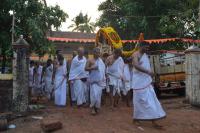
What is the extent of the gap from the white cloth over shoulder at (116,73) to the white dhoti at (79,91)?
1.06 metres

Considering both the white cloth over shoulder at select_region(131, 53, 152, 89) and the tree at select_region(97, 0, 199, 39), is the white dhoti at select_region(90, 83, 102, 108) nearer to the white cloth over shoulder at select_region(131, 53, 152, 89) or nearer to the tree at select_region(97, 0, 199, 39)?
the white cloth over shoulder at select_region(131, 53, 152, 89)

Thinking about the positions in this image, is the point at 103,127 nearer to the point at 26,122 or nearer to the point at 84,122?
the point at 84,122

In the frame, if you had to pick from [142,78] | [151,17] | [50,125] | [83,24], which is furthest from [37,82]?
[83,24]

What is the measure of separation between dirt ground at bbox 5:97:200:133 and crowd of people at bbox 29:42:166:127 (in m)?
0.31

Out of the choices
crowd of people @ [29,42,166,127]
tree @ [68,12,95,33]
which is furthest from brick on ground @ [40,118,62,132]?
tree @ [68,12,95,33]

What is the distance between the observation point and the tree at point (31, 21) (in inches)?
536

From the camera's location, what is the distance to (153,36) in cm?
3188

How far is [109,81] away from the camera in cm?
1219

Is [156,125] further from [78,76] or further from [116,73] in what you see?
[78,76]

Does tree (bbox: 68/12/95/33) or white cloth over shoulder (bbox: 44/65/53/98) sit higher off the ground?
tree (bbox: 68/12/95/33)

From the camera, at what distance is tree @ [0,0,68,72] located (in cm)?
1362

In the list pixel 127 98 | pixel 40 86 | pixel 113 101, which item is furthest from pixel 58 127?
pixel 40 86

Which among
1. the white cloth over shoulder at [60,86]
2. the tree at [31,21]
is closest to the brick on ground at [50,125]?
the white cloth over shoulder at [60,86]

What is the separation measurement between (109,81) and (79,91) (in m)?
1.04
